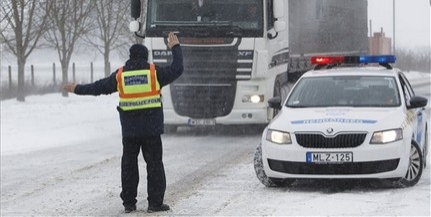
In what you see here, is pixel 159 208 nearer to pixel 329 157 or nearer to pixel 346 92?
pixel 329 157

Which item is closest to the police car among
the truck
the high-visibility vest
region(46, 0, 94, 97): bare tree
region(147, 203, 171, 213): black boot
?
region(147, 203, 171, 213): black boot

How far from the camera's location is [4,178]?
12.5m

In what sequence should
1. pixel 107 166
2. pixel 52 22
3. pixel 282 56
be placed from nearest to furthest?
pixel 107 166 < pixel 282 56 < pixel 52 22

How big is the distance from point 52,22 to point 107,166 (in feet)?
51.4

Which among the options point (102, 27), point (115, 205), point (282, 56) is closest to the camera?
point (115, 205)

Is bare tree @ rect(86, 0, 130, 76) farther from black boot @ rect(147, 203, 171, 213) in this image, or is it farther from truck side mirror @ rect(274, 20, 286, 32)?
black boot @ rect(147, 203, 171, 213)

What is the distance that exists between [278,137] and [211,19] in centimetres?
721

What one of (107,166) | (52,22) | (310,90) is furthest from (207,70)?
(52,22)

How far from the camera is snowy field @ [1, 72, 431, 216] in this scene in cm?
933

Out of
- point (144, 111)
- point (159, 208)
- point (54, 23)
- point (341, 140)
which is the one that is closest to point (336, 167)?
point (341, 140)

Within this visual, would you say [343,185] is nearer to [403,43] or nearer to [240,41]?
[240,41]

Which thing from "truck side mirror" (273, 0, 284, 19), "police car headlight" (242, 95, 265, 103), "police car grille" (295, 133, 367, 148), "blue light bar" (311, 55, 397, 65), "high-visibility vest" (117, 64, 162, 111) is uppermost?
"truck side mirror" (273, 0, 284, 19)

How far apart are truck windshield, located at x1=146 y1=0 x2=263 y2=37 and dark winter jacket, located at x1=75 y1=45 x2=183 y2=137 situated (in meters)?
8.08

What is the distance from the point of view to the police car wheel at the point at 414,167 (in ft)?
34.1
